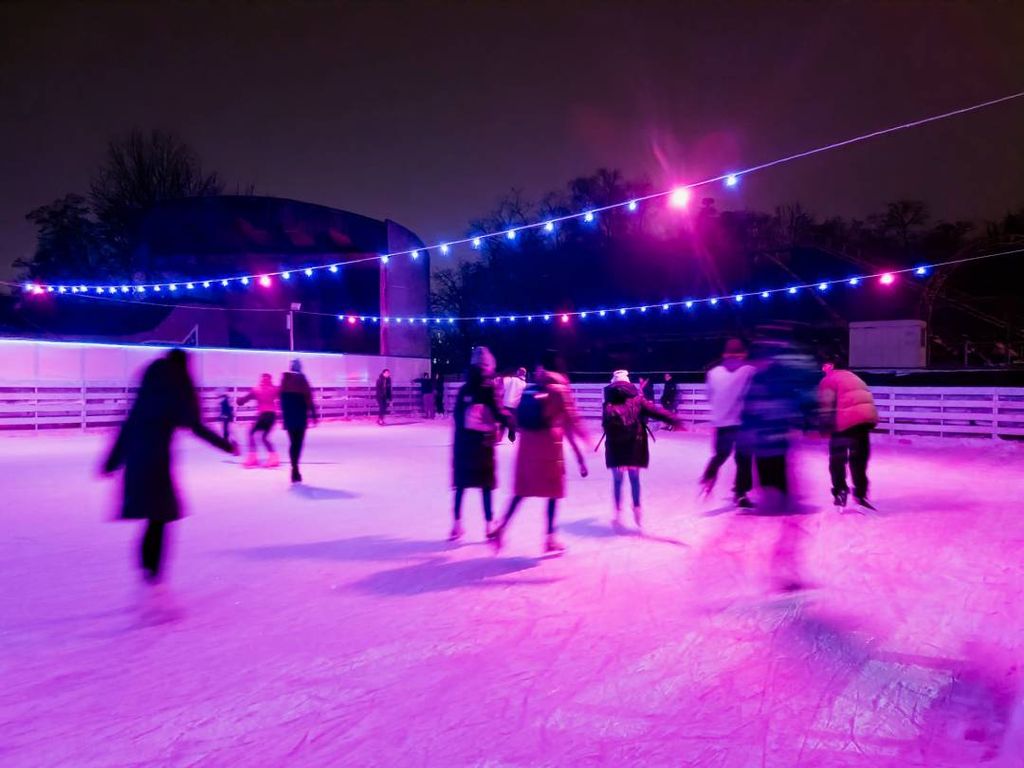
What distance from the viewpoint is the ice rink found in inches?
104

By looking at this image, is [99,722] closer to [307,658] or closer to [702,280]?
[307,658]

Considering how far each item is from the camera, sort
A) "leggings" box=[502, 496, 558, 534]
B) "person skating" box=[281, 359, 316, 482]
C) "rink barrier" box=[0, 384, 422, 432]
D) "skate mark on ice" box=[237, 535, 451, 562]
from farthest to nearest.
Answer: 1. "rink barrier" box=[0, 384, 422, 432]
2. "person skating" box=[281, 359, 316, 482]
3. "skate mark on ice" box=[237, 535, 451, 562]
4. "leggings" box=[502, 496, 558, 534]

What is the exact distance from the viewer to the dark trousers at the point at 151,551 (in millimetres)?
4117

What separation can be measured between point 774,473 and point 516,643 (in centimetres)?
204

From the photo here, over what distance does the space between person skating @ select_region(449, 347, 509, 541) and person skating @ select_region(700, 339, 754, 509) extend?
2450mm

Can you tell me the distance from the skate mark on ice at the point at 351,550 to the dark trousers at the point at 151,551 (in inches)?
52.4

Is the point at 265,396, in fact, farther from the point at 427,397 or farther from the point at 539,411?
the point at 427,397

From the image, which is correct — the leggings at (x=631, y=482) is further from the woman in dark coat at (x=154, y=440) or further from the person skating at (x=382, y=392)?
the person skating at (x=382, y=392)

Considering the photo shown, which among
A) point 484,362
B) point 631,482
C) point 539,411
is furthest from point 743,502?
point 484,362

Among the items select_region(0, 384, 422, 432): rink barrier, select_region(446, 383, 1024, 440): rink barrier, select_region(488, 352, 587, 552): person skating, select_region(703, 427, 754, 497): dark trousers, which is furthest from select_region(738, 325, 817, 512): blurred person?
select_region(0, 384, 422, 432): rink barrier

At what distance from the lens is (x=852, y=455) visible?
740 centimetres

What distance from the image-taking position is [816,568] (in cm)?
512

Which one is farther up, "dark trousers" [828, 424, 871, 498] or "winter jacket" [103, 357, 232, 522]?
"winter jacket" [103, 357, 232, 522]

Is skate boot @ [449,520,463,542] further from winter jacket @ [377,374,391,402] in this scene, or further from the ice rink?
winter jacket @ [377,374,391,402]
